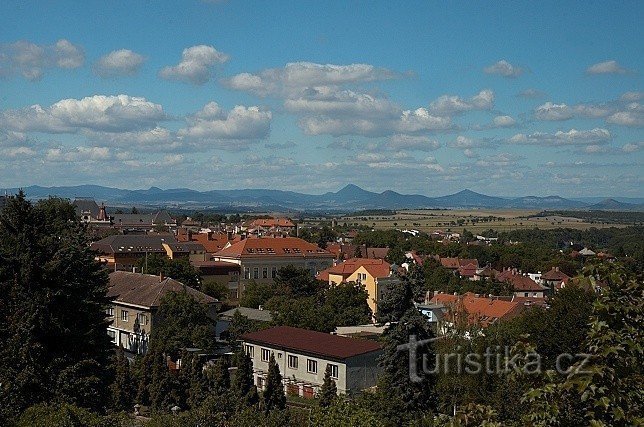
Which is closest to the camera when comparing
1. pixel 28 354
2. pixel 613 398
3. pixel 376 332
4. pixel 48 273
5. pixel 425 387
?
pixel 613 398

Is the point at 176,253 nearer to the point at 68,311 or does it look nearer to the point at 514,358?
the point at 68,311

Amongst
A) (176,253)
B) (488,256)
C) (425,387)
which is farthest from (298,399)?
(488,256)

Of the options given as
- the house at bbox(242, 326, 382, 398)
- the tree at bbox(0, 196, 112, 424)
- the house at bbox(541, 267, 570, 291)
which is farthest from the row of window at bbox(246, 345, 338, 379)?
the house at bbox(541, 267, 570, 291)

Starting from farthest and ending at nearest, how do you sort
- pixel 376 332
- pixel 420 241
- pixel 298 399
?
1. pixel 420 241
2. pixel 376 332
3. pixel 298 399

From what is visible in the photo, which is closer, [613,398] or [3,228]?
[613,398]

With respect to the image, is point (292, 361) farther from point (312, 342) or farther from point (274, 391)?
point (274, 391)

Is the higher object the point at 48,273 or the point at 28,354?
the point at 48,273

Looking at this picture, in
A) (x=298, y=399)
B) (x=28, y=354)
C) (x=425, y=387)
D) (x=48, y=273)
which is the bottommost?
(x=298, y=399)

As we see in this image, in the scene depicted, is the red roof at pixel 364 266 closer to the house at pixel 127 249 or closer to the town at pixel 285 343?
the town at pixel 285 343
